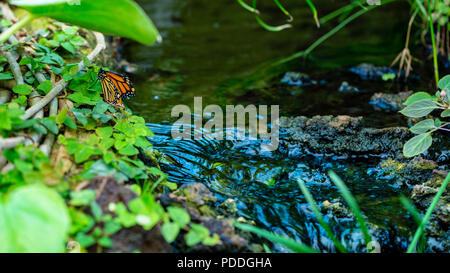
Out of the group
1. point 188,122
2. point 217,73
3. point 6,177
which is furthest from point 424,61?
point 6,177

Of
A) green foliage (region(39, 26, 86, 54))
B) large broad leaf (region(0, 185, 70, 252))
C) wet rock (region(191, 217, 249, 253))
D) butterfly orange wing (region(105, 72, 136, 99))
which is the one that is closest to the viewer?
large broad leaf (region(0, 185, 70, 252))

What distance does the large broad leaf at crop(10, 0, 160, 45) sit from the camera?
1485 millimetres

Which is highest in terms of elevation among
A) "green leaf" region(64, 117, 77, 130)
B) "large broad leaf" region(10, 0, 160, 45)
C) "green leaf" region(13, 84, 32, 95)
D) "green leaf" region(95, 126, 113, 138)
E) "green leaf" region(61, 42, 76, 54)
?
"large broad leaf" region(10, 0, 160, 45)

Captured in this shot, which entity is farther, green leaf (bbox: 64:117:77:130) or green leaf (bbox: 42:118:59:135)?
green leaf (bbox: 64:117:77:130)

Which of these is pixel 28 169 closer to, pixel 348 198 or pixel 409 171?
pixel 348 198

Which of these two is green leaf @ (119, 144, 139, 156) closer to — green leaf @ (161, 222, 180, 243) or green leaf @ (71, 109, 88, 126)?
green leaf @ (71, 109, 88, 126)

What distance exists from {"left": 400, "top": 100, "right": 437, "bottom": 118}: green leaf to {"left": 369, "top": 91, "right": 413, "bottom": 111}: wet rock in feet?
3.51

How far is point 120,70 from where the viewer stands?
A: 3766 millimetres

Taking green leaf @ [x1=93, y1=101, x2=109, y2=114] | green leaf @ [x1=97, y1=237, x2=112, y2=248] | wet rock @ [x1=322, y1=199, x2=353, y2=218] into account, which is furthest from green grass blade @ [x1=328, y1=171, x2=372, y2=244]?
green leaf @ [x1=93, y1=101, x2=109, y2=114]

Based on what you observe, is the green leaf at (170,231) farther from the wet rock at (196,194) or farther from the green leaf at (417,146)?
the green leaf at (417,146)

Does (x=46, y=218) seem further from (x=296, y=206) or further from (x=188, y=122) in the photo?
(x=188, y=122)

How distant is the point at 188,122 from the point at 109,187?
148cm

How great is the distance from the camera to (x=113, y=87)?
7.45 ft

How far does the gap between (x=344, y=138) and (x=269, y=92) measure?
1079mm
